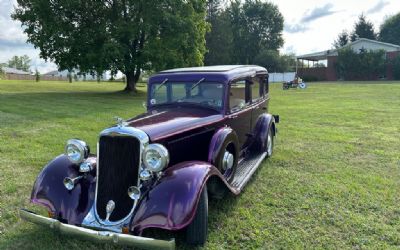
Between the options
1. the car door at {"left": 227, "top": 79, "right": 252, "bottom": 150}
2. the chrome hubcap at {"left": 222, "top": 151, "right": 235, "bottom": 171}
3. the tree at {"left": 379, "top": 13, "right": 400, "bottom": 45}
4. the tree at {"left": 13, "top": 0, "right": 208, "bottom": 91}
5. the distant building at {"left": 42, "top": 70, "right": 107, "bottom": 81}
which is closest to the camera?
the chrome hubcap at {"left": 222, "top": 151, "right": 235, "bottom": 171}

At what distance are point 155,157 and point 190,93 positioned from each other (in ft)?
6.64

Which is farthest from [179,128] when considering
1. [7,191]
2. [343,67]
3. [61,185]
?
[343,67]

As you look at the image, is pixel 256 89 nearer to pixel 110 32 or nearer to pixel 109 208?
pixel 109 208

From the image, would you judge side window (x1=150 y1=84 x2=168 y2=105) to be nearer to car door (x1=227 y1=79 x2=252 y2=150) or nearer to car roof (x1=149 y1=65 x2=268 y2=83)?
car roof (x1=149 y1=65 x2=268 y2=83)

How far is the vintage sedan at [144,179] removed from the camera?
3264 millimetres

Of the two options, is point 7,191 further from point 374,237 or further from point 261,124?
point 374,237

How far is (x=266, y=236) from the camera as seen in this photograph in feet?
12.6

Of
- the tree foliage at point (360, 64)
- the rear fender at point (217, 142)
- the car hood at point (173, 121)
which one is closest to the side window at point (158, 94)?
the car hood at point (173, 121)

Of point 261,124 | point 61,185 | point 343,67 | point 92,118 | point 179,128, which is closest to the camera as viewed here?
point 61,185

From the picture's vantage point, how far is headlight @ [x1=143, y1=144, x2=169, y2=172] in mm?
3420

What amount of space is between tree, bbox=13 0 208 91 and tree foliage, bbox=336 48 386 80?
99.6 feet

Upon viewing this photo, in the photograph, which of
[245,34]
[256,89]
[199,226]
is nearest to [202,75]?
[256,89]

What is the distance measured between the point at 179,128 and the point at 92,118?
8.47m

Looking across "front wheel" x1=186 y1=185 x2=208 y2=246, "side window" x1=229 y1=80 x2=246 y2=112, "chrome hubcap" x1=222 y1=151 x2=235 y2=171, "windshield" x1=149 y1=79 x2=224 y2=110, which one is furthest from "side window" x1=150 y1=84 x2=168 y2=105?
"front wheel" x1=186 y1=185 x2=208 y2=246
